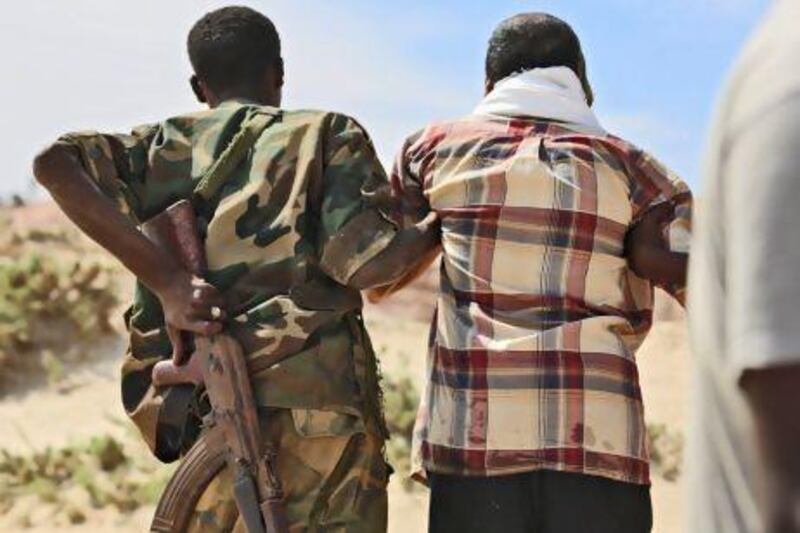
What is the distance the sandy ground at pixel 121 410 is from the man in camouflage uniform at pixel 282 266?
10.0ft

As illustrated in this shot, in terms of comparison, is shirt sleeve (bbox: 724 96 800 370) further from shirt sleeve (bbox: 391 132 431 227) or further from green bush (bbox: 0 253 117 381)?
green bush (bbox: 0 253 117 381)

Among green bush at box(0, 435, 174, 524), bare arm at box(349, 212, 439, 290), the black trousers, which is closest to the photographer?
the black trousers

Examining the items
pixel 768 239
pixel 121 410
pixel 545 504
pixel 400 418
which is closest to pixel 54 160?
pixel 545 504

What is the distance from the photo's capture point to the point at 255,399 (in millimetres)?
3793

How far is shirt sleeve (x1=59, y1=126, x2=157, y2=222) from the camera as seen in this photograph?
387 centimetres

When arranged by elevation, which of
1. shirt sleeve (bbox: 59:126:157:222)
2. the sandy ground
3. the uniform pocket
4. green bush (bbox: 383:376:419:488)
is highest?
shirt sleeve (bbox: 59:126:157:222)

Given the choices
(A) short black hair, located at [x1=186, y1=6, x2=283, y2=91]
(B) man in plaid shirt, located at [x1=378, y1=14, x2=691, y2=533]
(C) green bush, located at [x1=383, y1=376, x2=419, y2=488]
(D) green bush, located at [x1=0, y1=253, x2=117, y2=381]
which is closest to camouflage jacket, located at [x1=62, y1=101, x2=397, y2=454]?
(A) short black hair, located at [x1=186, y1=6, x2=283, y2=91]

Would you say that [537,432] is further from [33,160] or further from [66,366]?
[66,366]

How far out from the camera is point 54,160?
3.82m

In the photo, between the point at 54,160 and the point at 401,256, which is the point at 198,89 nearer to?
the point at 54,160

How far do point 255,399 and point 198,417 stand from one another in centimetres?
22

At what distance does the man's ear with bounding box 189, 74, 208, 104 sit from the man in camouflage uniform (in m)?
0.18

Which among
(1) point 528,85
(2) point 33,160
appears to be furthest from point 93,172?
(1) point 528,85

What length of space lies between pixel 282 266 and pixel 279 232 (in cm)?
8
